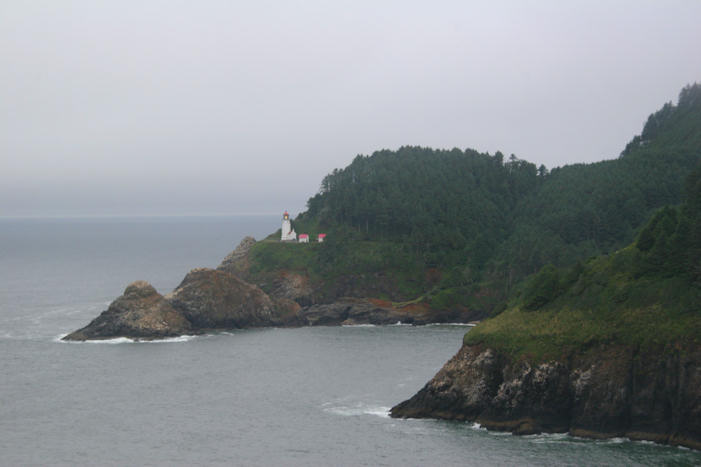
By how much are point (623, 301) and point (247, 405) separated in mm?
37262

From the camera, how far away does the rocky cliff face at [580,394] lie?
52875mm

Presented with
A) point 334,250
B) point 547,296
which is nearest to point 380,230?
point 334,250

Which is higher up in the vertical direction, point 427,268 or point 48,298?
point 427,268

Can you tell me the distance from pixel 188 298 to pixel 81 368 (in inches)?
1202

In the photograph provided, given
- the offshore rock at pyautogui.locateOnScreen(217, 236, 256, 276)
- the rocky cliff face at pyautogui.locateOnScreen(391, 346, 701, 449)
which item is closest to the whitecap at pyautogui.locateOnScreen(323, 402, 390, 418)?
the rocky cliff face at pyautogui.locateOnScreen(391, 346, 701, 449)

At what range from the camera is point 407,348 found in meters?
97.2

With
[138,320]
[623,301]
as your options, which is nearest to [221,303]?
[138,320]

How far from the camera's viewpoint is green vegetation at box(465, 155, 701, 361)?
57.5 metres

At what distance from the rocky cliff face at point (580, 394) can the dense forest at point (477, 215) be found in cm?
6078

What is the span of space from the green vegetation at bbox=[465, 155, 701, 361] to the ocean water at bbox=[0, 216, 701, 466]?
28.3ft

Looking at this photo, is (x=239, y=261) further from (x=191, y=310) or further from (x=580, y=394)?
(x=580, y=394)

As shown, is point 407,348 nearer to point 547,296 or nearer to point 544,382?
point 547,296

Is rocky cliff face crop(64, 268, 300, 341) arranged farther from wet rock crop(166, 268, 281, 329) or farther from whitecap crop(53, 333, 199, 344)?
whitecap crop(53, 333, 199, 344)

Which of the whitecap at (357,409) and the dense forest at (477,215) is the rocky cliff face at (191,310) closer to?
the dense forest at (477,215)
